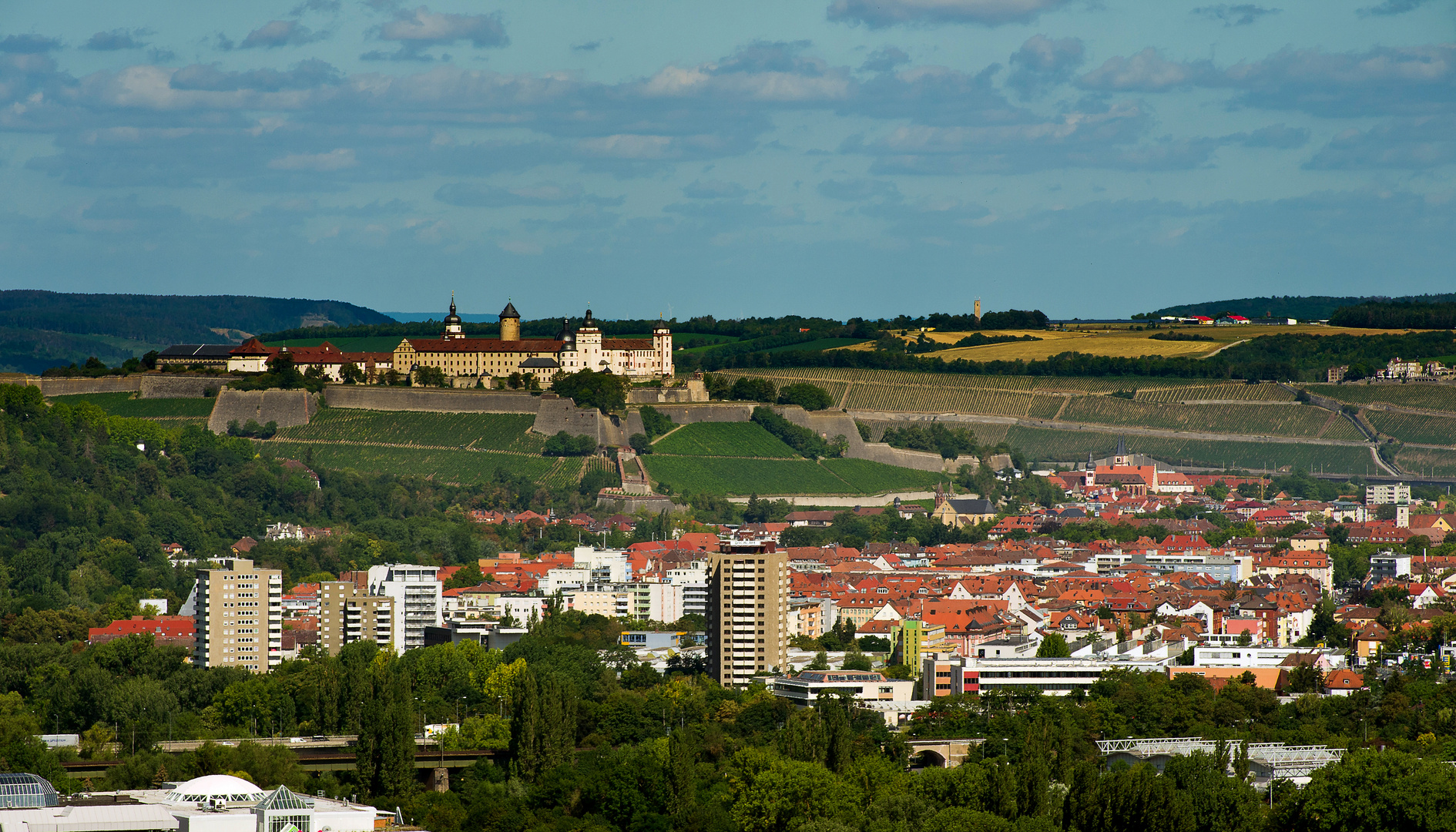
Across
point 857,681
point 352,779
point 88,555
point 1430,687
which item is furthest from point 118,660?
point 1430,687

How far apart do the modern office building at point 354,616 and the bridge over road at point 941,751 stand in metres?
24.7

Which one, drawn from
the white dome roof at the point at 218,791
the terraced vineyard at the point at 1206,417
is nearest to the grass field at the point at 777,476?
the terraced vineyard at the point at 1206,417

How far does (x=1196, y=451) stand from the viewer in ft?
472

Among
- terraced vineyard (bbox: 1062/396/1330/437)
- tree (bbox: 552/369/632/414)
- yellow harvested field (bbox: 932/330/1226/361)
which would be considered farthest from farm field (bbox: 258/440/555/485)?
yellow harvested field (bbox: 932/330/1226/361)

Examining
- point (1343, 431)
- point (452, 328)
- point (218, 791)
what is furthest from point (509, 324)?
point (218, 791)

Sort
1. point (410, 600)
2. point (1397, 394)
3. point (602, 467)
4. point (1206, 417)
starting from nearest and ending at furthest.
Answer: point (410, 600), point (602, 467), point (1397, 394), point (1206, 417)

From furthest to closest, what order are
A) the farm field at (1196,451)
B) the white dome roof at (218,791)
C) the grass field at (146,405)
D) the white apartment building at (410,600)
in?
the farm field at (1196,451)
the grass field at (146,405)
the white apartment building at (410,600)
the white dome roof at (218,791)

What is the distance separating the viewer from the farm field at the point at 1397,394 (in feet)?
476

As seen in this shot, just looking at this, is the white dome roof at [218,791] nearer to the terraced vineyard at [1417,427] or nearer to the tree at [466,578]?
the tree at [466,578]

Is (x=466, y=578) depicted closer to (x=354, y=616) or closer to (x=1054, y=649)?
(x=354, y=616)

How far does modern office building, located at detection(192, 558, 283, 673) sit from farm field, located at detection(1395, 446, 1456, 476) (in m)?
81.3

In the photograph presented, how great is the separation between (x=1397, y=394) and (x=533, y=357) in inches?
1980

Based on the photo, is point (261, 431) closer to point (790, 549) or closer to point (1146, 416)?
point (790, 549)

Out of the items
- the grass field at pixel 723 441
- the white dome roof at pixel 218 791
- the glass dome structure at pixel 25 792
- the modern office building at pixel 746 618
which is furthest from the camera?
the grass field at pixel 723 441
